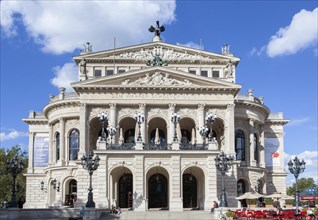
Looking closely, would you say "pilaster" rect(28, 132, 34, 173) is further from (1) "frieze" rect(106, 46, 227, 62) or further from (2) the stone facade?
(1) "frieze" rect(106, 46, 227, 62)

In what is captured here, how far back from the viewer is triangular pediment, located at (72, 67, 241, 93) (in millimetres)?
59344

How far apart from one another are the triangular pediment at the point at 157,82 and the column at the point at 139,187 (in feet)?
36.6

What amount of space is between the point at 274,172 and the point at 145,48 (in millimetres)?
23790

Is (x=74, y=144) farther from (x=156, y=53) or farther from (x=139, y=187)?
(x=139, y=187)

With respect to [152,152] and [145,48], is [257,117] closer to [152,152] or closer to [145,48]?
[145,48]

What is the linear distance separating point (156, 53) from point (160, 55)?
Result: 0.58 metres

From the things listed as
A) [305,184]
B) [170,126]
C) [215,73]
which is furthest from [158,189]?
[305,184]

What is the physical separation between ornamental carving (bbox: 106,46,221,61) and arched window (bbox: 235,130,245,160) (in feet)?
35.8

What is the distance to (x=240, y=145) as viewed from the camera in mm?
66062

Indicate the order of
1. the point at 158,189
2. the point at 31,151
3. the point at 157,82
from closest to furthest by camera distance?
the point at 158,189 → the point at 157,82 → the point at 31,151

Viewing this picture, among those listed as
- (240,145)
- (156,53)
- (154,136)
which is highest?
(156,53)

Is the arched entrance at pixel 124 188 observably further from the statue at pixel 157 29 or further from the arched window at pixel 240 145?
the statue at pixel 157 29

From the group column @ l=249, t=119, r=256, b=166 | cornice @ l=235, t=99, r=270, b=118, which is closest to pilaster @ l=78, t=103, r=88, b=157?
cornice @ l=235, t=99, r=270, b=118

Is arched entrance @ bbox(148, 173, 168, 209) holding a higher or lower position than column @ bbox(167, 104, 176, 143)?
lower
